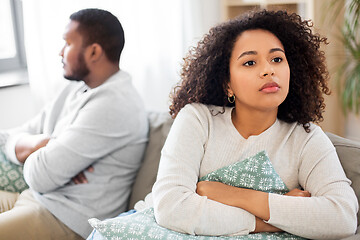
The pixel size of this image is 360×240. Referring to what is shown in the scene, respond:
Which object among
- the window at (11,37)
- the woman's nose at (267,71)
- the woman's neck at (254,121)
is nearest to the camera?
the woman's nose at (267,71)

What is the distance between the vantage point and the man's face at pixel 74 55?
1.91 m

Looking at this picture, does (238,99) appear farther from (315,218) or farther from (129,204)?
(129,204)

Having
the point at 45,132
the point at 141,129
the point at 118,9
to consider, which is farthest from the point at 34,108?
the point at 141,129

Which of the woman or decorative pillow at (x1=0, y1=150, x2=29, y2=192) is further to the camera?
decorative pillow at (x1=0, y1=150, x2=29, y2=192)

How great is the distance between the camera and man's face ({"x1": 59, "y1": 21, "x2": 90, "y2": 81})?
191cm

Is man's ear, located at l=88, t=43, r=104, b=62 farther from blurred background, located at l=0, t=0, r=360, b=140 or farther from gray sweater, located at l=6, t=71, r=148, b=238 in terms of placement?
blurred background, located at l=0, t=0, r=360, b=140

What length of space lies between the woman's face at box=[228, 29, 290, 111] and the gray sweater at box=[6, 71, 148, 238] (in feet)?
1.82

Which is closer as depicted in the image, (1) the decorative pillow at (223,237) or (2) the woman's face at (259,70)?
(1) the decorative pillow at (223,237)

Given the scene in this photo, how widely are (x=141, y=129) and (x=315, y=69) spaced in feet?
2.46

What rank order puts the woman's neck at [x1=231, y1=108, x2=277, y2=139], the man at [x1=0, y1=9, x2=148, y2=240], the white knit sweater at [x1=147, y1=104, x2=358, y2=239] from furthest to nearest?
the man at [x1=0, y1=9, x2=148, y2=240] → the woman's neck at [x1=231, y1=108, x2=277, y2=139] → the white knit sweater at [x1=147, y1=104, x2=358, y2=239]

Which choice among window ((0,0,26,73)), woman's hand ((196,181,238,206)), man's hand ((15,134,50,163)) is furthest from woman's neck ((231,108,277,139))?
window ((0,0,26,73))

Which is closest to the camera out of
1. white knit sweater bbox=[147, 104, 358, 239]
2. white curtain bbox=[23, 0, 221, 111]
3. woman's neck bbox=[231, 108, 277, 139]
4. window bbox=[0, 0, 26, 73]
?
white knit sweater bbox=[147, 104, 358, 239]

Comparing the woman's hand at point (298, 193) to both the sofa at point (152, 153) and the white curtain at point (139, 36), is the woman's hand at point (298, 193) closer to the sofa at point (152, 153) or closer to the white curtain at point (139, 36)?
the sofa at point (152, 153)

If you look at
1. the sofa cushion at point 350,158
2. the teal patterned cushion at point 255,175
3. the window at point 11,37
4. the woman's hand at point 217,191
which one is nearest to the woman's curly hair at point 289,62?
the sofa cushion at point 350,158
